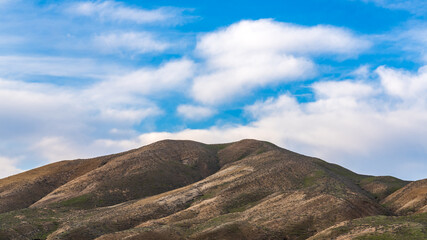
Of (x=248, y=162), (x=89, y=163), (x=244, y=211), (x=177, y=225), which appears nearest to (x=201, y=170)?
(x=248, y=162)

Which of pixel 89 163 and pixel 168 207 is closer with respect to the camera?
pixel 168 207

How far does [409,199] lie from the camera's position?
8675 centimetres

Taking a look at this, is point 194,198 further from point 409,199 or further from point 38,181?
point 38,181

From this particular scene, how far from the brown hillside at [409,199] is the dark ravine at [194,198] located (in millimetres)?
325

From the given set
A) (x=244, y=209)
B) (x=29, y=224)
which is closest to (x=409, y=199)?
(x=244, y=209)

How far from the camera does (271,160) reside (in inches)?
4766

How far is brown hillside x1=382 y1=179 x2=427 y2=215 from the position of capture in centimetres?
8150

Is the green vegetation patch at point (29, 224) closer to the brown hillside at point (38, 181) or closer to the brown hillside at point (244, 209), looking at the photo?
the brown hillside at point (244, 209)

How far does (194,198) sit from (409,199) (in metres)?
42.8

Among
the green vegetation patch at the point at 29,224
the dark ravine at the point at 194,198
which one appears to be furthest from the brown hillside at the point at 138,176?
the green vegetation patch at the point at 29,224

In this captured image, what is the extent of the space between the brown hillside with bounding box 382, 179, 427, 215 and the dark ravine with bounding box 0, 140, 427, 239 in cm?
33

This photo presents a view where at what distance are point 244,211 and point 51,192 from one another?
61360 mm

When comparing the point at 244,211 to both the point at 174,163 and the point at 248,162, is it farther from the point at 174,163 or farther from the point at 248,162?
the point at 174,163

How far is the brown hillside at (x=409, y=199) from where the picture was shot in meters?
81.5
